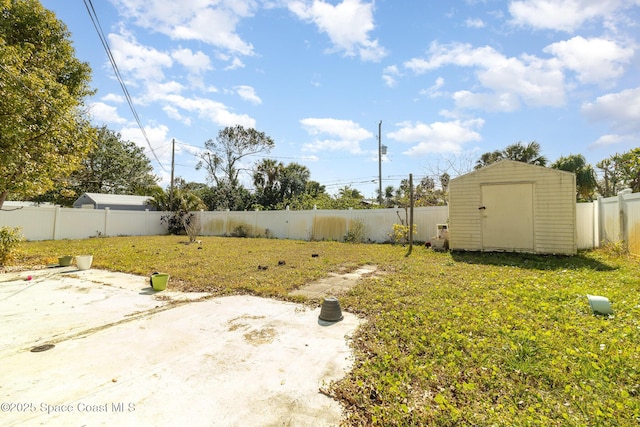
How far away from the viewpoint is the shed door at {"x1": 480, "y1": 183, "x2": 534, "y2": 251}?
8203 millimetres

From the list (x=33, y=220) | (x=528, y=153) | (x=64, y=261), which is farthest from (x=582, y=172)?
(x=33, y=220)

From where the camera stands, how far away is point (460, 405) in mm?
1992

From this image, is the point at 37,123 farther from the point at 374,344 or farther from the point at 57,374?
the point at 374,344

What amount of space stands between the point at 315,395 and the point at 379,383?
0.50 meters

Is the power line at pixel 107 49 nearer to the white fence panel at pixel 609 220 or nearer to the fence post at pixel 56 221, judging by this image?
the fence post at pixel 56 221

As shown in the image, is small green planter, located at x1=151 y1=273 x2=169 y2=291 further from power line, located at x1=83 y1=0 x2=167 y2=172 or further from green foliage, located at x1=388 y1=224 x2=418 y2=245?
green foliage, located at x1=388 y1=224 x2=418 y2=245

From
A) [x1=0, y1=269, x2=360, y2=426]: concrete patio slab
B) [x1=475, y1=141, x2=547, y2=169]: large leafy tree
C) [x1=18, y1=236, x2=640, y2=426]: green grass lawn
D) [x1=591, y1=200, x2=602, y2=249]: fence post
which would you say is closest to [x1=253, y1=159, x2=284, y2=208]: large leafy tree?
[x1=475, y1=141, x2=547, y2=169]: large leafy tree

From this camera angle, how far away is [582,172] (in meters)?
13.2

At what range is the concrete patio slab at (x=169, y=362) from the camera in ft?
6.33

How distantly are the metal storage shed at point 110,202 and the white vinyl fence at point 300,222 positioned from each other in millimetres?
4002

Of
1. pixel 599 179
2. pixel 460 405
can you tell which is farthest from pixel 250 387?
pixel 599 179

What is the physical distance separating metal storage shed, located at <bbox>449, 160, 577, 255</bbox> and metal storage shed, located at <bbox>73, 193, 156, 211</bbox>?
62.6 feet

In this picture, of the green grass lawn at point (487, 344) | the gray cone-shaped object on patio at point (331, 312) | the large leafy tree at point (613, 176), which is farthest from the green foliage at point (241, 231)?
the large leafy tree at point (613, 176)

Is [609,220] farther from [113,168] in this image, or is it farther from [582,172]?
[113,168]
